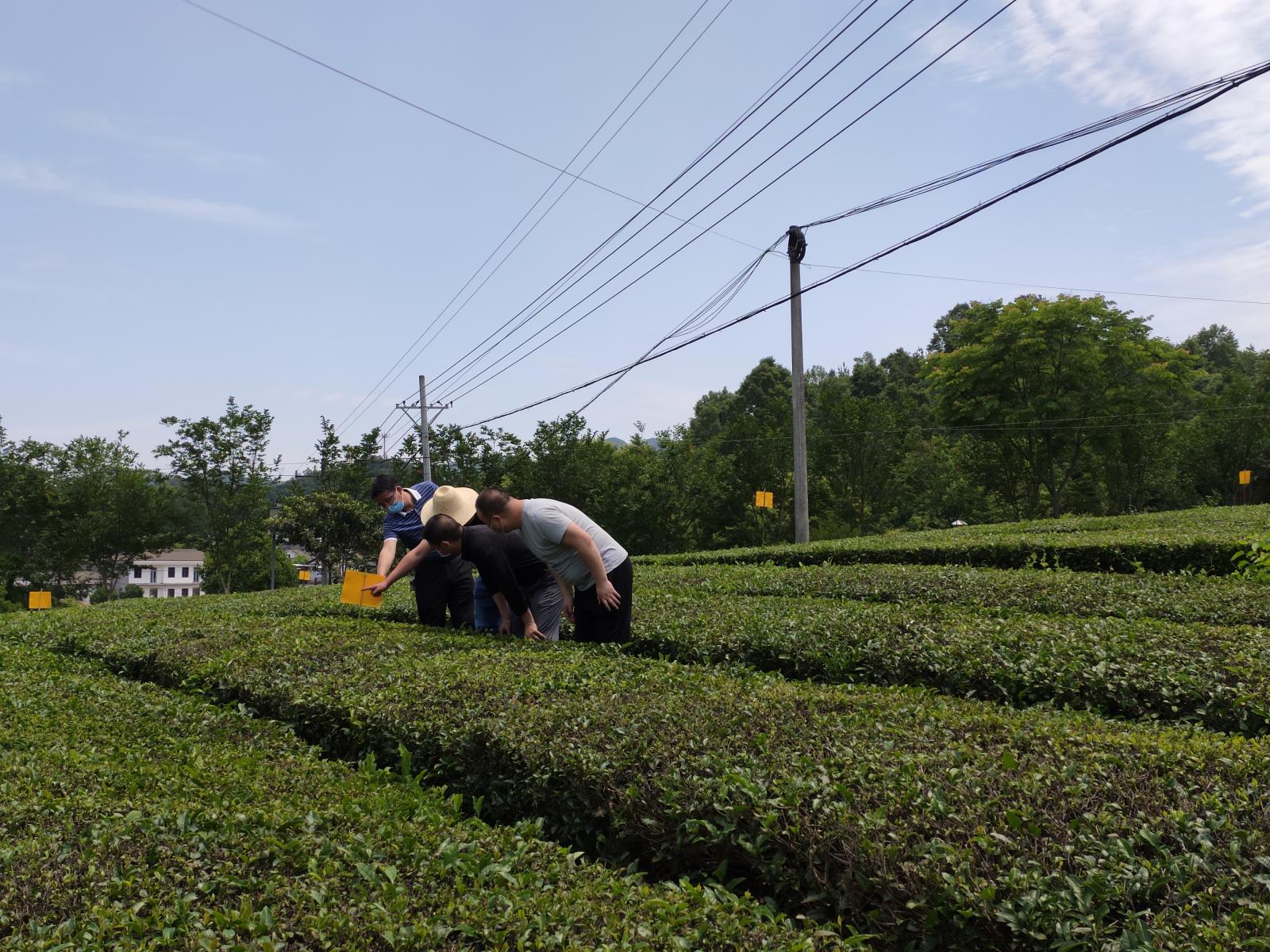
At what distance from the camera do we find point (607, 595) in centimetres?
586

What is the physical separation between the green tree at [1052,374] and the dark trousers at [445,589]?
25690 millimetres

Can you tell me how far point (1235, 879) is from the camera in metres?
2.35

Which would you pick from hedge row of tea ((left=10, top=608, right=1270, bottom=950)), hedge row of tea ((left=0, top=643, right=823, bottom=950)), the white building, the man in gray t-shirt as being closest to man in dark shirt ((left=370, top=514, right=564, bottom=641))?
the man in gray t-shirt

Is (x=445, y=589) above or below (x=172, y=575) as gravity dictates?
above

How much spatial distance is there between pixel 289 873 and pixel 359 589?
15.0ft

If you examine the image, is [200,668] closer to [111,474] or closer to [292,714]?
[292,714]

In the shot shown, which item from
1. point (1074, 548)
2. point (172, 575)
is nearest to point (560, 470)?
point (1074, 548)

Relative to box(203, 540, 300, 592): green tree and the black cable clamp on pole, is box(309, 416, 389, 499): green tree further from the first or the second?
the black cable clamp on pole

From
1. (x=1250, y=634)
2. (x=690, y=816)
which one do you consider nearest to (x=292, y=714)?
(x=690, y=816)

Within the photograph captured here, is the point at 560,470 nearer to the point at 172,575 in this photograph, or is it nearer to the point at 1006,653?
the point at 1006,653

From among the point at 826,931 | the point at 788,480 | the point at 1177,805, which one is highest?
the point at 788,480

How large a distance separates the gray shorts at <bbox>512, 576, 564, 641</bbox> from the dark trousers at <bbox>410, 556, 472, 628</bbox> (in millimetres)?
1053

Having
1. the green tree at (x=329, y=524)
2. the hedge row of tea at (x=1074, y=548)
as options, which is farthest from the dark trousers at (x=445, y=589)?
the green tree at (x=329, y=524)

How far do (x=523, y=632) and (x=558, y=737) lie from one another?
9.28 ft
